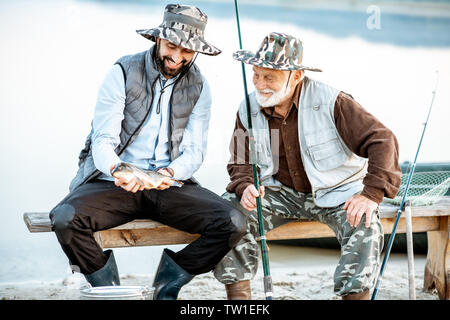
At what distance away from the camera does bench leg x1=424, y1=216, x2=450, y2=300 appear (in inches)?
152

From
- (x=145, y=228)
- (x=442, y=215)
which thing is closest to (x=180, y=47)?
(x=145, y=228)

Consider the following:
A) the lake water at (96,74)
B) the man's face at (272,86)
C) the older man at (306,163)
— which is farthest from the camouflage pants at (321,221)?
the lake water at (96,74)

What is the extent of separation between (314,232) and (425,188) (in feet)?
3.21

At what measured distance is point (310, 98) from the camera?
344 cm

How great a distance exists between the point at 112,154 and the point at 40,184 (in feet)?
10.7

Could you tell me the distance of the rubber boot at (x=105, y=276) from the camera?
10.1 feet

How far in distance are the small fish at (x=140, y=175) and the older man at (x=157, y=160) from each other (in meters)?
0.03

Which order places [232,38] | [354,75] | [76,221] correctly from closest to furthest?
[76,221]
[232,38]
[354,75]

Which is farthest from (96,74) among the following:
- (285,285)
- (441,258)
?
(441,258)

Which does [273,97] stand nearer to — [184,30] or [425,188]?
[184,30]

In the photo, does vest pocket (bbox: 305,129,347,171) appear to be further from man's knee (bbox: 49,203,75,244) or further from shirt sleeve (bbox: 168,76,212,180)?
man's knee (bbox: 49,203,75,244)

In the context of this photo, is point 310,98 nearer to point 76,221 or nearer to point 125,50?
point 76,221

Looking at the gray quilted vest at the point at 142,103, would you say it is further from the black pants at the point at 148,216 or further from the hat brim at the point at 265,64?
the hat brim at the point at 265,64

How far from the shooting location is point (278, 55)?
11.0ft
